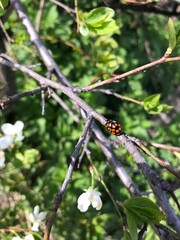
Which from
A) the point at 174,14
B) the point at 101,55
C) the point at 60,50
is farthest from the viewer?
the point at 60,50

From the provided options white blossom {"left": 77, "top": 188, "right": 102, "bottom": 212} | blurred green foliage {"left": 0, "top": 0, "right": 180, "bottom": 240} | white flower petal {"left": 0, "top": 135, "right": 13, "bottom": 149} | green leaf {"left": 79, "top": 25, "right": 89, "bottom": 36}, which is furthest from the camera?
blurred green foliage {"left": 0, "top": 0, "right": 180, "bottom": 240}

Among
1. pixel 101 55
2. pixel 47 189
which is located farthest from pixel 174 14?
pixel 47 189

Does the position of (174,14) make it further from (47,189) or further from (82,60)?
(47,189)

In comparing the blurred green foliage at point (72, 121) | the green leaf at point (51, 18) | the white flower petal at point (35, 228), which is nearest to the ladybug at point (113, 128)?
the white flower petal at point (35, 228)

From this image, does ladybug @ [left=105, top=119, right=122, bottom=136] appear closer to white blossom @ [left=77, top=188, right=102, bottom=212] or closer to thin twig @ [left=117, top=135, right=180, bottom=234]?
thin twig @ [left=117, top=135, right=180, bottom=234]

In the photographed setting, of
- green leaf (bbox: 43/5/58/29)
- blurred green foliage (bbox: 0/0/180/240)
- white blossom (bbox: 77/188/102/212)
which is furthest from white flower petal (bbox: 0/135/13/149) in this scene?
green leaf (bbox: 43/5/58/29)

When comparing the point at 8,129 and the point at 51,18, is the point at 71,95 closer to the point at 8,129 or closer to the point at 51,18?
the point at 8,129
